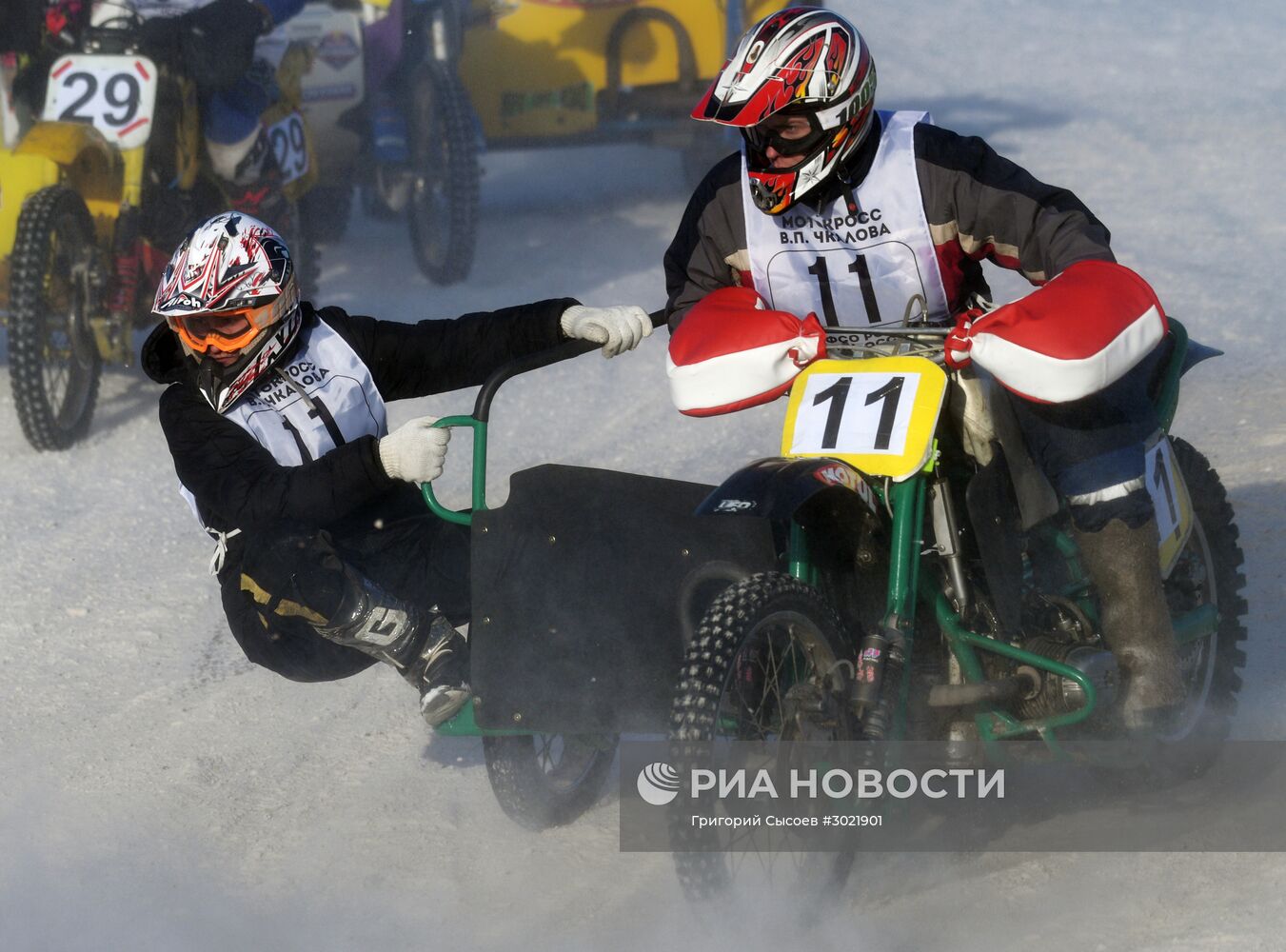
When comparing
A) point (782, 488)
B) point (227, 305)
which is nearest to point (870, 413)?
point (782, 488)

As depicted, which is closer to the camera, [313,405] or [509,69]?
[313,405]

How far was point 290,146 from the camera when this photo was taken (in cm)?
936

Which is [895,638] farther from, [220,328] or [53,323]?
[53,323]

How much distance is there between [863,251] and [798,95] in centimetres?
45

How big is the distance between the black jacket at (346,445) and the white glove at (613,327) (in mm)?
197

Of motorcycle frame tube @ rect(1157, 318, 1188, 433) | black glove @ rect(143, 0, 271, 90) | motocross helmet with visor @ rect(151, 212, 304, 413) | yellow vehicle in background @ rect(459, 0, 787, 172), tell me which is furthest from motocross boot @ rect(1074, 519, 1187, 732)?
yellow vehicle in background @ rect(459, 0, 787, 172)

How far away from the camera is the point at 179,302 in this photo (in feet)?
14.6

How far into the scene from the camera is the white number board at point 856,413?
150 inches

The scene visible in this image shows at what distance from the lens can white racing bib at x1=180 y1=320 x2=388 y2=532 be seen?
4625 mm

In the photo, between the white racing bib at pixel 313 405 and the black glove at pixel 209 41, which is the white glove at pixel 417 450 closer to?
the white racing bib at pixel 313 405

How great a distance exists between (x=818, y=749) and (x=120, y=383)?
6202 mm

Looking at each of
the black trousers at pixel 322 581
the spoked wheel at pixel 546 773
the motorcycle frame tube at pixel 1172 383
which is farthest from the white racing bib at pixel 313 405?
the motorcycle frame tube at pixel 1172 383

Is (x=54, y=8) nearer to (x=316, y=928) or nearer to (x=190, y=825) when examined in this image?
(x=190, y=825)
